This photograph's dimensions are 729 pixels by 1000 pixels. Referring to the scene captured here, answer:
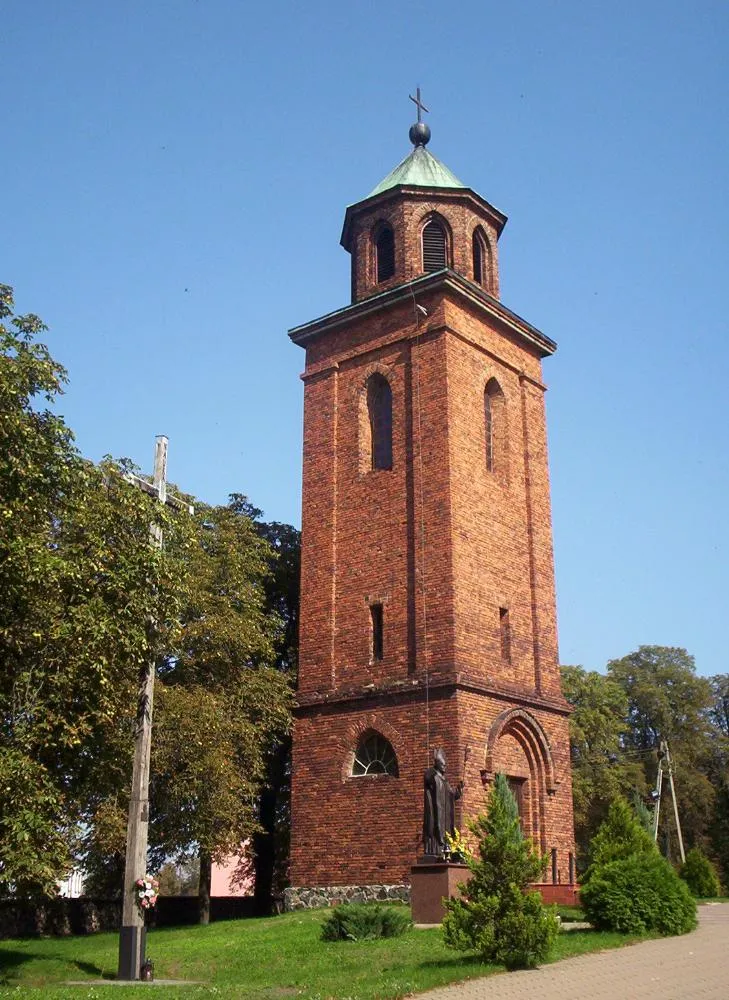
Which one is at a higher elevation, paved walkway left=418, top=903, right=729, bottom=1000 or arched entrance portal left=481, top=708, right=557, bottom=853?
arched entrance portal left=481, top=708, right=557, bottom=853

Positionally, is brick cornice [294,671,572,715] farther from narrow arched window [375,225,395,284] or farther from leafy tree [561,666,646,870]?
leafy tree [561,666,646,870]

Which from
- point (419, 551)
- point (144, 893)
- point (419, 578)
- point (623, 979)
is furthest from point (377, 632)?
point (623, 979)

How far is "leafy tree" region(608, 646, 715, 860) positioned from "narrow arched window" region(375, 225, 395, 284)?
29.2 m

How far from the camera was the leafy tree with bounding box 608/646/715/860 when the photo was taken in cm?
4609

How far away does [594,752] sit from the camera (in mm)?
43062

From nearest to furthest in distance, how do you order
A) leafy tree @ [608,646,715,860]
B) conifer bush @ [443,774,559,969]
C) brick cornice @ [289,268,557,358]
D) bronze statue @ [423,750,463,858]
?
conifer bush @ [443,774,559,969] < bronze statue @ [423,750,463,858] < brick cornice @ [289,268,557,358] < leafy tree @ [608,646,715,860]

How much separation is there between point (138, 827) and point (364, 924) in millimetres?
3490

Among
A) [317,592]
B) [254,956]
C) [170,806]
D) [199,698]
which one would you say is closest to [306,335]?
[317,592]

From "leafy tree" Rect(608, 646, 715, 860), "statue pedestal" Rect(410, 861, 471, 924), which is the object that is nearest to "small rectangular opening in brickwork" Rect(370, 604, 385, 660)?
"statue pedestal" Rect(410, 861, 471, 924)

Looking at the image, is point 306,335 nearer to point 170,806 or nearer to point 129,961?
point 170,806

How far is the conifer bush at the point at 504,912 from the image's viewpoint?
38.8 feet

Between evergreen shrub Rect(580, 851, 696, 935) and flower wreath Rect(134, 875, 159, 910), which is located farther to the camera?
evergreen shrub Rect(580, 851, 696, 935)

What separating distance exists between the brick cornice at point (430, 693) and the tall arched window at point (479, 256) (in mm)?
10216

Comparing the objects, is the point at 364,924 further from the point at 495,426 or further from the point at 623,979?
the point at 495,426
